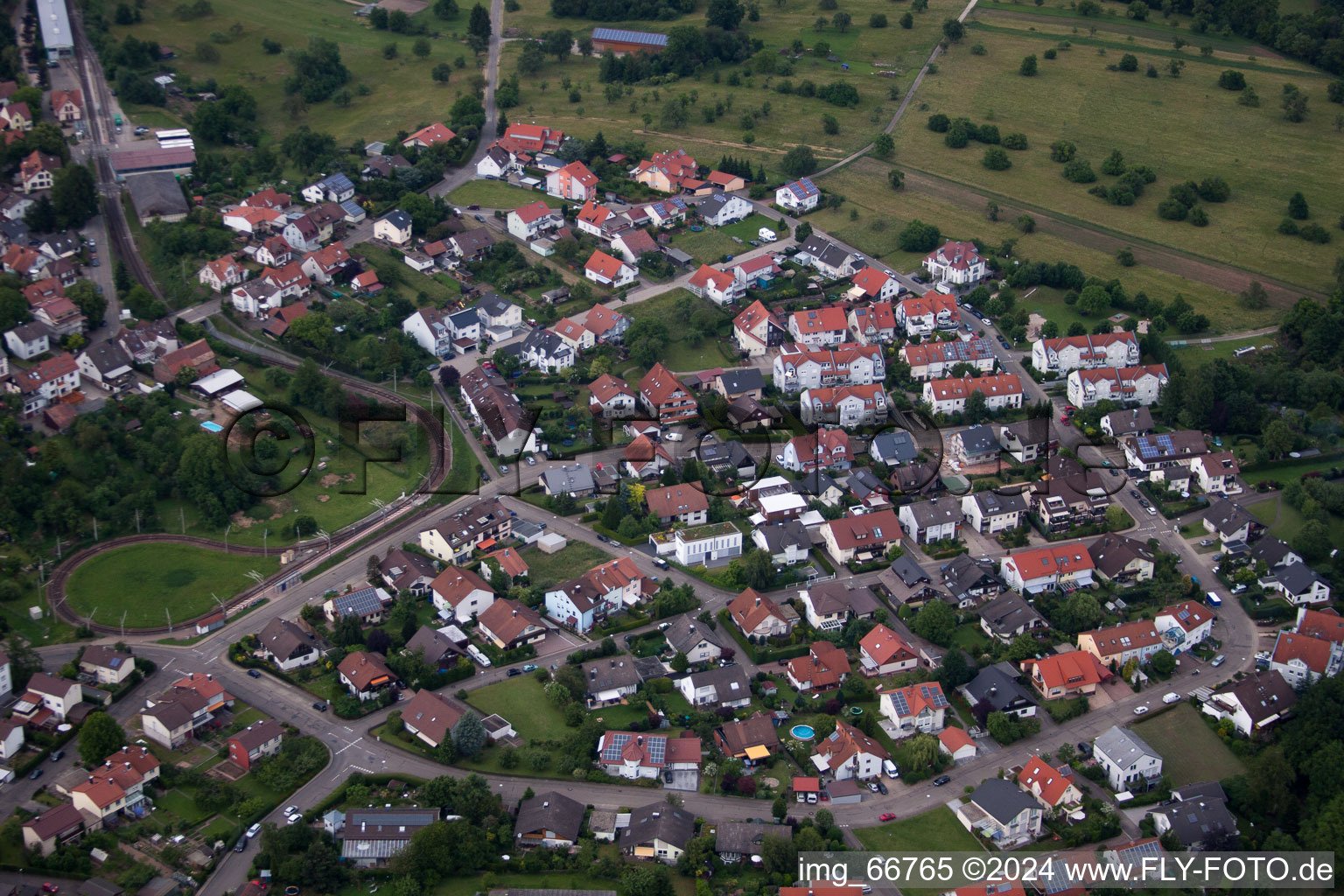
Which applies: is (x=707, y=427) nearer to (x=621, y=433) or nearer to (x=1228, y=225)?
(x=621, y=433)

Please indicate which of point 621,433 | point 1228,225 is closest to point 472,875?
point 621,433

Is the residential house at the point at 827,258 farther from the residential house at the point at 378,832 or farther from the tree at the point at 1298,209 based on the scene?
the residential house at the point at 378,832

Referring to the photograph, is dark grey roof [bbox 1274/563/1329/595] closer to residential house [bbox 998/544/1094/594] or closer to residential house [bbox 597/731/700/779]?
residential house [bbox 998/544/1094/594]

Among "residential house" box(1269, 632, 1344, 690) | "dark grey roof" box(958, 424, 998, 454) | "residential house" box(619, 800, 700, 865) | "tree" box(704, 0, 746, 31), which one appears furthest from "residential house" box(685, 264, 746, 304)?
"tree" box(704, 0, 746, 31)

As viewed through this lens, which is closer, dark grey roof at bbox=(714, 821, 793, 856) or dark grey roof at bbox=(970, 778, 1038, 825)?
dark grey roof at bbox=(714, 821, 793, 856)

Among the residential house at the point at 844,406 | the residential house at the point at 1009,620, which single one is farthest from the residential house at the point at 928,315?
the residential house at the point at 1009,620

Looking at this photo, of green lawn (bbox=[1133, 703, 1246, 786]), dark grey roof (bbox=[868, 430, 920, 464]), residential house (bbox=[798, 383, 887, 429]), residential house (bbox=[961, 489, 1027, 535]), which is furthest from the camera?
residential house (bbox=[798, 383, 887, 429])
